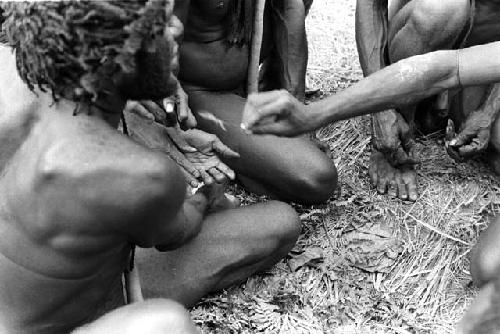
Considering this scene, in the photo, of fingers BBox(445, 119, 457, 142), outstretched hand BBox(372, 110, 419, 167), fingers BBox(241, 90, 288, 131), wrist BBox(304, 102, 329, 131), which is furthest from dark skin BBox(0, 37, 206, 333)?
fingers BBox(445, 119, 457, 142)

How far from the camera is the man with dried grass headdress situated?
1.53 meters

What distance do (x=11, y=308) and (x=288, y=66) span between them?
1.52 meters

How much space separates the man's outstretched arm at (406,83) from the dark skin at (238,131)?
2.05ft

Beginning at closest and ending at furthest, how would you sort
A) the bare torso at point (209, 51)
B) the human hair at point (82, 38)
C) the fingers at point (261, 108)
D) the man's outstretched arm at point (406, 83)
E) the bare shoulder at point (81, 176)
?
1. the human hair at point (82, 38)
2. the bare shoulder at point (81, 176)
3. the fingers at point (261, 108)
4. the man's outstretched arm at point (406, 83)
5. the bare torso at point (209, 51)

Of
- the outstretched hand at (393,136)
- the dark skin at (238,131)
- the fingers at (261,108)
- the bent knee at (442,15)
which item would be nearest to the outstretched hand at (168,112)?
the dark skin at (238,131)

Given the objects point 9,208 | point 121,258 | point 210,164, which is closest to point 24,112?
point 9,208

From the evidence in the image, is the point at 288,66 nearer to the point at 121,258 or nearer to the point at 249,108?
the point at 249,108

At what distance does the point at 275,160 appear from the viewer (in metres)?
2.70

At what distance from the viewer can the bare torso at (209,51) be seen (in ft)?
8.46

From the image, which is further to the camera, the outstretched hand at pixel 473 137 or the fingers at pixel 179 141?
the outstretched hand at pixel 473 137

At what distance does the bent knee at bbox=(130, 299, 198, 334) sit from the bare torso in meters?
1.12

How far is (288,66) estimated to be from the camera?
2893mm

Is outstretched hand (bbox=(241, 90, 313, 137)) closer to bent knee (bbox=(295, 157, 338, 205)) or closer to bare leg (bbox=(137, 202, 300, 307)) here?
bare leg (bbox=(137, 202, 300, 307))

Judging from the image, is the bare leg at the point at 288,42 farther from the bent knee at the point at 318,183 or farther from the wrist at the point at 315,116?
the wrist at the point at 315,116
